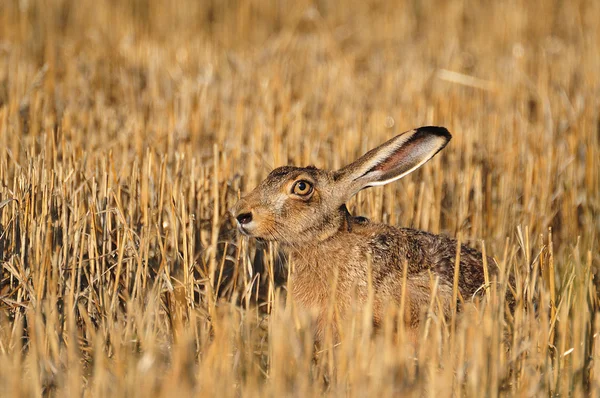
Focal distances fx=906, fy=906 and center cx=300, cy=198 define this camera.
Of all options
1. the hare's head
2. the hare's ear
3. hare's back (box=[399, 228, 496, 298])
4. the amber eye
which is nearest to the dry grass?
hare's back (box=[399, 228, 496, 298])

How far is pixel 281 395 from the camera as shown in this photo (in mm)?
2596

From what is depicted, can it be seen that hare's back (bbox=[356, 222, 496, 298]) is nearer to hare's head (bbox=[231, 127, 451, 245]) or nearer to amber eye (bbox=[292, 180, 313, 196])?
hare's head (bbox=[231, 127, 451, 245])

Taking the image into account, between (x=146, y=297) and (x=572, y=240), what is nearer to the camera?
(x=146, y=297)

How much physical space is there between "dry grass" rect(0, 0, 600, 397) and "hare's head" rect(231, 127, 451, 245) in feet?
0.81

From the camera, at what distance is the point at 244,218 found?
396cm

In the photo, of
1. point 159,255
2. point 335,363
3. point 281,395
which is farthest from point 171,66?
point 281,395

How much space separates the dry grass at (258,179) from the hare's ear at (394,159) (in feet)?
1.58

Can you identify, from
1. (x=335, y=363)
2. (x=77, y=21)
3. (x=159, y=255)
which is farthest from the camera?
(x=77, y=21)

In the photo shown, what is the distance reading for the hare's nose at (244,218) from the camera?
13.0ft

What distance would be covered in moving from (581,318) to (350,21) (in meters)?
8.13

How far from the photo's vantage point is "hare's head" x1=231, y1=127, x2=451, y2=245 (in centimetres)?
402

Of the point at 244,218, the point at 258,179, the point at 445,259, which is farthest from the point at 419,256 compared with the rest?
the point at 258,179

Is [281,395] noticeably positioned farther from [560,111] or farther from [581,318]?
[560,111]

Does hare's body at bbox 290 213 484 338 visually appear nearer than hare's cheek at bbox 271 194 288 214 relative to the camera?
Yes
